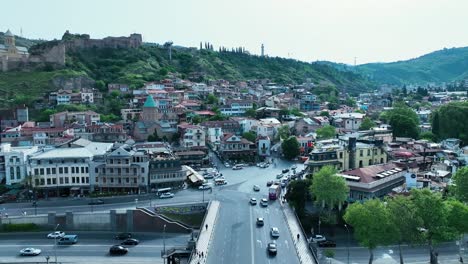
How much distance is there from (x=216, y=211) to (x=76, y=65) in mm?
64456

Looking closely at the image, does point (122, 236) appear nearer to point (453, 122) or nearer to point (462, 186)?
point (462, 186)

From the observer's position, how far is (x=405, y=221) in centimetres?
2945

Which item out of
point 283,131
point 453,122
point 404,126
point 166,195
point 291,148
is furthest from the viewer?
point 404,126

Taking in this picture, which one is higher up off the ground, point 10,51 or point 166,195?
point 10,51

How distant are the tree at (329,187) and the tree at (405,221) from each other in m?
6.00

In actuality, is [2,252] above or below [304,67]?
below

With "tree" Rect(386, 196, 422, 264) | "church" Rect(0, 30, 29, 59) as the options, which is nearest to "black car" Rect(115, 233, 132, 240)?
"tree" Rect(386, 196, 422, 264)

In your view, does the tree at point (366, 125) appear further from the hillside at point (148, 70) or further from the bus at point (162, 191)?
the hillside at point (148, 70)

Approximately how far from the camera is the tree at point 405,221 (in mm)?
29355

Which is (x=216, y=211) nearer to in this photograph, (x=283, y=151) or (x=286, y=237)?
(x=286, y=237)

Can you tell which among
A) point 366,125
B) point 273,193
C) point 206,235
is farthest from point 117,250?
point 366,125

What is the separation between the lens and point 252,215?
35344 mm

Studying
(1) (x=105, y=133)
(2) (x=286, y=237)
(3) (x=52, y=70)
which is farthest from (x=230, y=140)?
(3) (x=52, y=70)

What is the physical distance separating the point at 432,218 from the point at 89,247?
23007 millimetres
